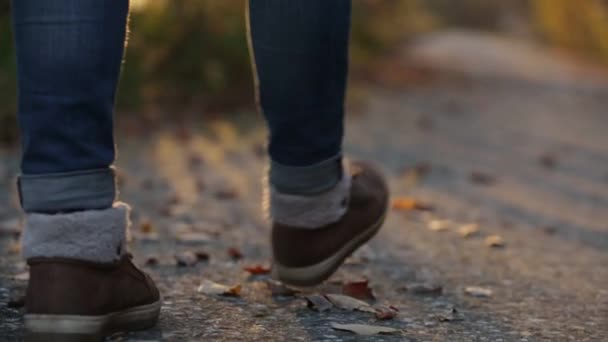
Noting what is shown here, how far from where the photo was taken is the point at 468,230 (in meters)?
2.98

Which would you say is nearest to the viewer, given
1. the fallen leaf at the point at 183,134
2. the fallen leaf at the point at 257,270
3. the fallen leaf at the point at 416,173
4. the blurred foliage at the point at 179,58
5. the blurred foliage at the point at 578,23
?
the fallen leaf at the point at 257,270

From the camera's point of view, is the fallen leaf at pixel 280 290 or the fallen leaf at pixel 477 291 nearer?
the fallen leaf at pixel 280 290

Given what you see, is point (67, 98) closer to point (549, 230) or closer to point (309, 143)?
point (309, 143)

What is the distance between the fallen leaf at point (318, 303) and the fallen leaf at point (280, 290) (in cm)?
10

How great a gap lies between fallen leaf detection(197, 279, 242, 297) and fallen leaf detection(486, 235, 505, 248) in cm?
100

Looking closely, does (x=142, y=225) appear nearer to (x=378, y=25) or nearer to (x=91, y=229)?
(x=91, y=229)

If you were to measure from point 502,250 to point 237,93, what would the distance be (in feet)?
12.0

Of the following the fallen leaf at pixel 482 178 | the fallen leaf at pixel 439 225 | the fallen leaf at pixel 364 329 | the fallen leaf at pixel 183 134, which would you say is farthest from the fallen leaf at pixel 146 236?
the fallen leaf at pixel 183 134

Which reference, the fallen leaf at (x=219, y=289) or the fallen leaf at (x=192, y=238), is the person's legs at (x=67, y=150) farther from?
the fallen leaf at (x=192, y=238)

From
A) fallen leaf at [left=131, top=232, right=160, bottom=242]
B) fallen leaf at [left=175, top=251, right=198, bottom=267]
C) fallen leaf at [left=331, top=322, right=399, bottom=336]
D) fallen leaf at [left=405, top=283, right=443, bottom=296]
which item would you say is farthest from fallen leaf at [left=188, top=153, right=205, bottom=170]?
fallen leaf at [left=331, top=322, right=399, bottom=336]

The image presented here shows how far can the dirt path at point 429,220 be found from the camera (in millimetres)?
1773

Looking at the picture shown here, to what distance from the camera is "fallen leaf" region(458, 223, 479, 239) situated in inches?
115

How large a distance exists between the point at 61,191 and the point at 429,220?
76.2 inches

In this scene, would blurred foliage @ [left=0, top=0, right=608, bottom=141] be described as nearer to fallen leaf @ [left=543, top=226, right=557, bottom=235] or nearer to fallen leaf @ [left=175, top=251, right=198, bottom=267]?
fallen leaf @ [left=175, top=251, right=198, bottom=267]
